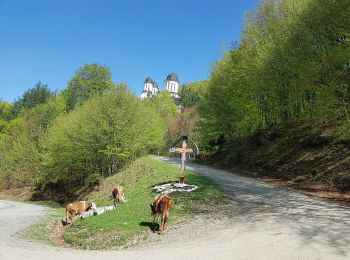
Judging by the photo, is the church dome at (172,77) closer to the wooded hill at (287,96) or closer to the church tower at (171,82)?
the church tower at (171,82)

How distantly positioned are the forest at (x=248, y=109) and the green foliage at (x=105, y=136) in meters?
0.09

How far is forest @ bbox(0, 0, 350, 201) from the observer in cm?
2033

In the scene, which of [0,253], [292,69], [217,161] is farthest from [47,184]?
[0,253]

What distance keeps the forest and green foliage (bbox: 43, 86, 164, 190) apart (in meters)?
0.09

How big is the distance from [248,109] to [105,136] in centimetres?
1413

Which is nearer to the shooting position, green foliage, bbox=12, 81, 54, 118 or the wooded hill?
the wooded hill

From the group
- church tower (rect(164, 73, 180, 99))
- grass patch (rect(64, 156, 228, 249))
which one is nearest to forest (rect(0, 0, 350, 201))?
grass patch (rect(64, 156, 228, 249))

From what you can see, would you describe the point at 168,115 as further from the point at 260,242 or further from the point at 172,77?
the point at 172,77

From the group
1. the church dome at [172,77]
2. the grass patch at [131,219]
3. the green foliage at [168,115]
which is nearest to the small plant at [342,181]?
the grass patch at [131,219]

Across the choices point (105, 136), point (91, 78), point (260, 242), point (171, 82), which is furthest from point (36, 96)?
point (171, 82)

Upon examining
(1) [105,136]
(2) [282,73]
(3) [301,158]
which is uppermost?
(2) [282,73]

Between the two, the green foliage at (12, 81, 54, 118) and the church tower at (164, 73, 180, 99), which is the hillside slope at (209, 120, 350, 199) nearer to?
the green foliage at (12, 81, 54, 118)

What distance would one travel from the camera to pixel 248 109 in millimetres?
34719

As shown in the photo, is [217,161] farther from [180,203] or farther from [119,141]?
[180,203]
